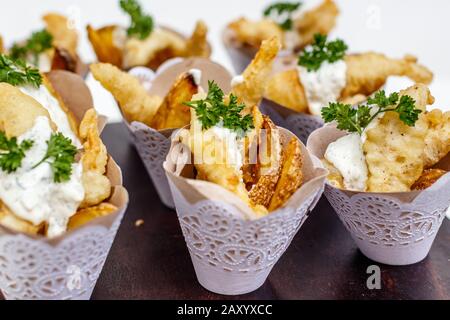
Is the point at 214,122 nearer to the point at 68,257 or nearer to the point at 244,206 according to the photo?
the point at 244,206

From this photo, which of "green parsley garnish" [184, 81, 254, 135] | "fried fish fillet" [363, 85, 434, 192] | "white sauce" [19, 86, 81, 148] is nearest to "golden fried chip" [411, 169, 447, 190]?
"fried fish fillet" [363, 85, 434, 192]

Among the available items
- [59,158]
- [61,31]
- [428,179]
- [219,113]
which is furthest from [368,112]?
[61,31]

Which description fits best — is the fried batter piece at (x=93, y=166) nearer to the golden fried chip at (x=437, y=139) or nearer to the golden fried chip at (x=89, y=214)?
the golden fried chip at (x=89, y=214)

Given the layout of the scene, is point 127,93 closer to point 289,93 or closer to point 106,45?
Result: point 289,93

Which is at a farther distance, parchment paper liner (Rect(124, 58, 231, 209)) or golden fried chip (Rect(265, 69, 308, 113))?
golden fried chip (Rect(265, 69, 308, 113))

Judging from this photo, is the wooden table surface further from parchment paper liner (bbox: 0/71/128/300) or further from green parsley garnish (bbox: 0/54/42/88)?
green parsley garnish (bbox: 0/54/42/88)

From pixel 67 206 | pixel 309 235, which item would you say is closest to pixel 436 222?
pixel 309 235

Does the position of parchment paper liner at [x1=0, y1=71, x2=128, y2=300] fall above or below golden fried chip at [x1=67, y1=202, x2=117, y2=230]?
below
